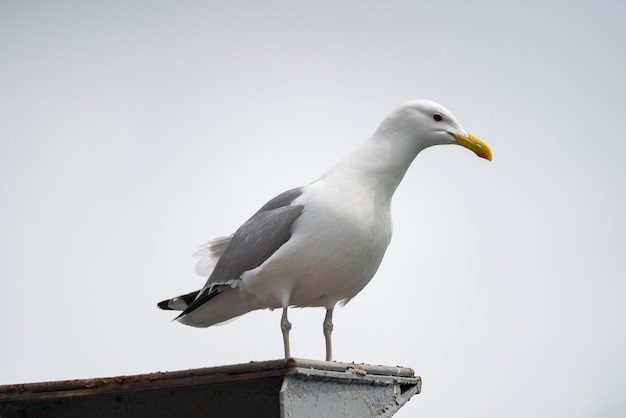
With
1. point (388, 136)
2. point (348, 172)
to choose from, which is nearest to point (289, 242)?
point (348, 172)

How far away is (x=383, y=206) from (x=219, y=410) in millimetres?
2382

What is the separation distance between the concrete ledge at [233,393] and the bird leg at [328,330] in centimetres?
123

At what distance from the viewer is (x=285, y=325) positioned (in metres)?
7.26

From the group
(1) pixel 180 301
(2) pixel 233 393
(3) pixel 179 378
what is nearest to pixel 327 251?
(2) pixel 233 393

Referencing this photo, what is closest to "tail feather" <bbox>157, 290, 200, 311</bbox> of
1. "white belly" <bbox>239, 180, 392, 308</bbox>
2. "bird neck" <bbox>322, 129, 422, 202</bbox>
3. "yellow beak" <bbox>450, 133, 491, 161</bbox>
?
"white belly" <bbox>239, 180, 392, 308</bbox>

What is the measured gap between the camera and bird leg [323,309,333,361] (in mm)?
7605

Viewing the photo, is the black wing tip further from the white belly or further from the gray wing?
the white belly

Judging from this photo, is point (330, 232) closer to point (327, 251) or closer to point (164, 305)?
point (327, 251)

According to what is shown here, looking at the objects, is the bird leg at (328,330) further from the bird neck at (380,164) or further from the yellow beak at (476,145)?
the yellow beak at (476,145)

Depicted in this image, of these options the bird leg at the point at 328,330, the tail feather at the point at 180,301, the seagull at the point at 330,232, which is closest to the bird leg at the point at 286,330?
the seagull at the point at 330,232

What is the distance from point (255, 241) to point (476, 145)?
209cm

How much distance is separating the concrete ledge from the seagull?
3.74 feet

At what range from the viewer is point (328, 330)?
302 inches

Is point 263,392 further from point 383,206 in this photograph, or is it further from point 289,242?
point 383,206
